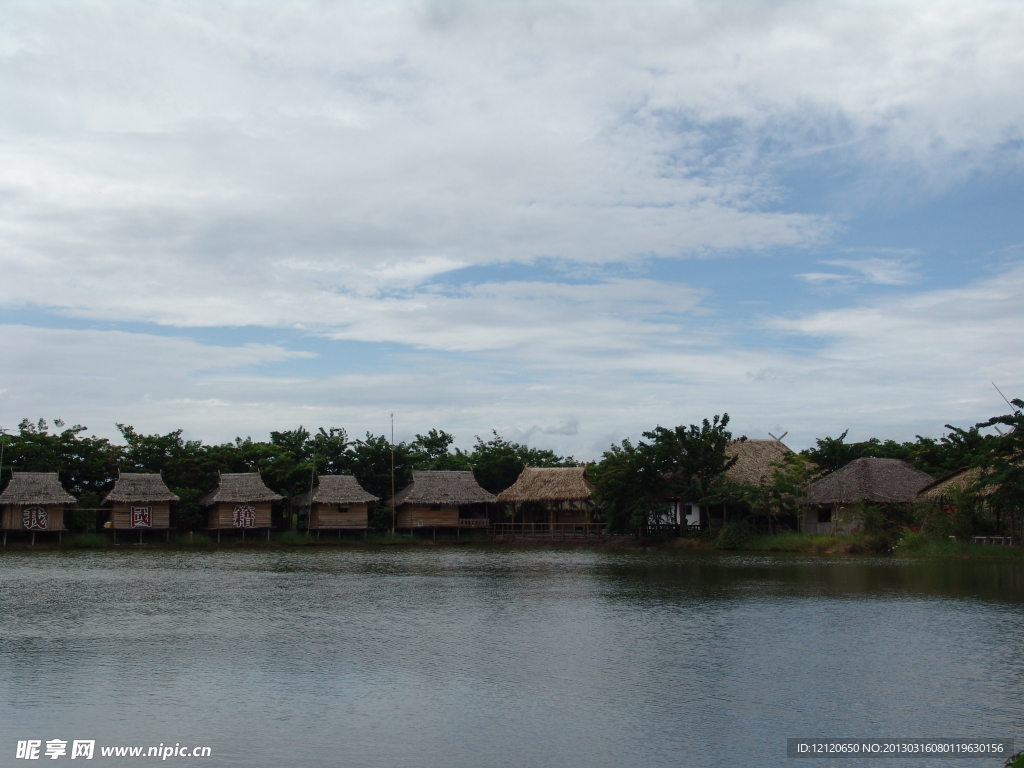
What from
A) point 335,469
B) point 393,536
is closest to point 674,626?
point 393,536

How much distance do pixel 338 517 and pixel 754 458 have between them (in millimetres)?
20942

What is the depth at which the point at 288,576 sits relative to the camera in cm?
2748

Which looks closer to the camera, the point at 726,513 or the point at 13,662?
the point at 13,662

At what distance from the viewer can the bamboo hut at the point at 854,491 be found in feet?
114

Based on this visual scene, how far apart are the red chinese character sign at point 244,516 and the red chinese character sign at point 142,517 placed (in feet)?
12.5

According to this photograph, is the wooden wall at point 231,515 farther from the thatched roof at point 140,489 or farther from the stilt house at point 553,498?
the stilt house at point 553,498

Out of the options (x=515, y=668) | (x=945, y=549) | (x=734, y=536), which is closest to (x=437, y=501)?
(x=734, y=536)

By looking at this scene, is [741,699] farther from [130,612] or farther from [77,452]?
[77,452]

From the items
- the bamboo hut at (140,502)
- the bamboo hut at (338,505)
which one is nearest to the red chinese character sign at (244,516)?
the bamboo hut at (338,505)

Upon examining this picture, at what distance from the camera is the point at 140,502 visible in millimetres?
44562

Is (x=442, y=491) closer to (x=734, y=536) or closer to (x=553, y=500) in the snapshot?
(x=553, y=500)

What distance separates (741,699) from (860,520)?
24.2 meters

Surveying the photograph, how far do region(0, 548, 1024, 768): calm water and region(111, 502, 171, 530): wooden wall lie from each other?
2082cm

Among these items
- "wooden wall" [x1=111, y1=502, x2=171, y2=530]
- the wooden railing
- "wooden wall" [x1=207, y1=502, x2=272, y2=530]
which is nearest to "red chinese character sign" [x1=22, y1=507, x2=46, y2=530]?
"wooden wall" [x1=111, y1=502, x2=171, y2=530]
